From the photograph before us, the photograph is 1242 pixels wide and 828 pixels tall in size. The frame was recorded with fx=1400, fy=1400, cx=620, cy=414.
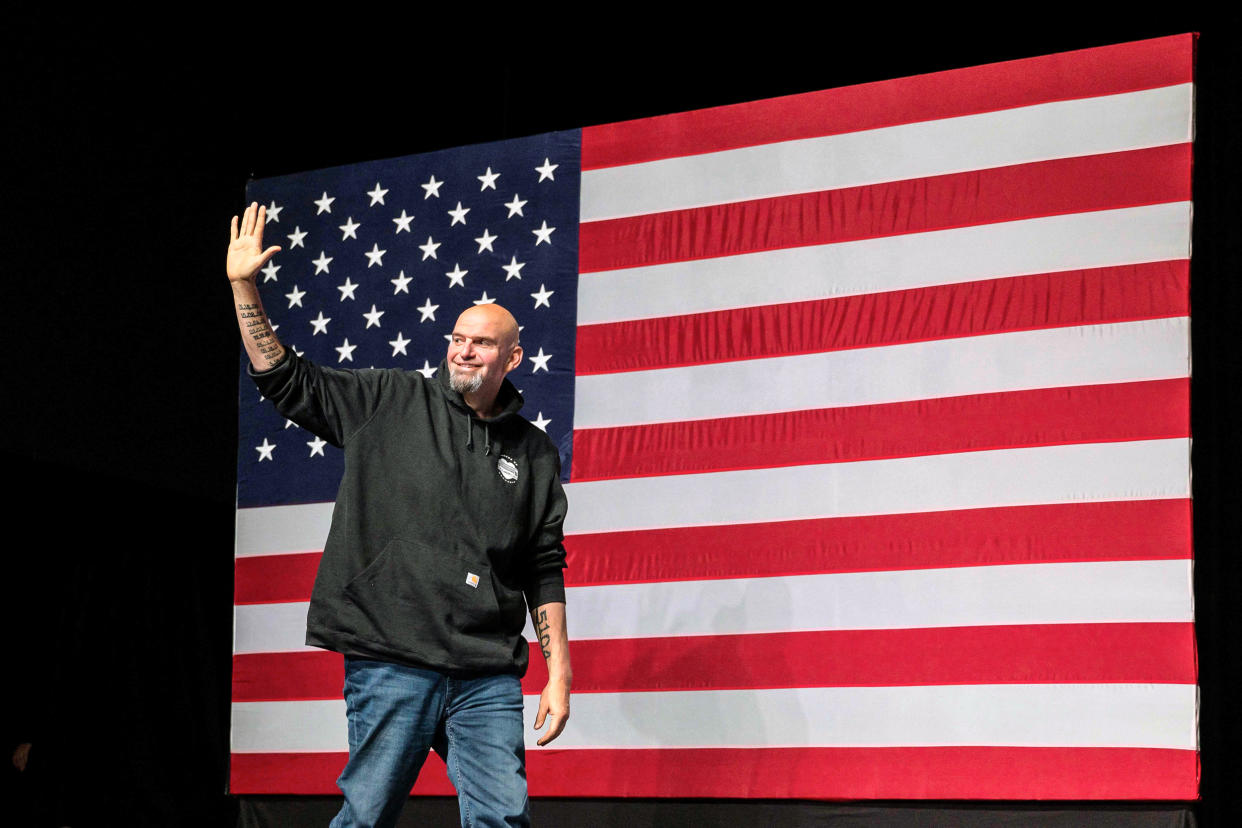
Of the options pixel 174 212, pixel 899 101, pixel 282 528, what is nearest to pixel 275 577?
pixel 282 528

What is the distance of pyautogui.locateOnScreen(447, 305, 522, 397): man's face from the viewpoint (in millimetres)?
3223

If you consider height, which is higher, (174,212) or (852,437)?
(174,212)

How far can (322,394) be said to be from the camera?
10.5ft

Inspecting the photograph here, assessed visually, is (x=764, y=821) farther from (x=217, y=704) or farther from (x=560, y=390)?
(x=217, y=704)

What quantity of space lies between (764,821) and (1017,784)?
77 cm

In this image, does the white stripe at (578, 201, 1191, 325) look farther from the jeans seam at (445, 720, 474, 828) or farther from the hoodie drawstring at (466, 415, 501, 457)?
the jeans seam at (445, 720, 474, 828)

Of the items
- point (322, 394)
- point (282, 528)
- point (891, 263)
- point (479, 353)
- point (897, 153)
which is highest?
point (897, 153)

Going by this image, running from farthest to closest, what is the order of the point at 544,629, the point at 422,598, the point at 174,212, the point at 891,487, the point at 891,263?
the point at 174,212
the point at 891,263
the point at 891,487
the point at 544,629
the point at 422,598

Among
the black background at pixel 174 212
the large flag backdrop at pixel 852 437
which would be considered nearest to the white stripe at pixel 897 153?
the large flag backdrop at pixel 852 437

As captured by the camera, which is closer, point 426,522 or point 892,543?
point 426,522

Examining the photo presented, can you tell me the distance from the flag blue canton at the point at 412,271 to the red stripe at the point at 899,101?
29 centimetres

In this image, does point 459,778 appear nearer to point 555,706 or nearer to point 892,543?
point 555,706

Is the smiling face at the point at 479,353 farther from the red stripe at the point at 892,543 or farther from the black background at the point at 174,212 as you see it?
the black background at the point at 174,212

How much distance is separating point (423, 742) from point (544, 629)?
0.40 m
